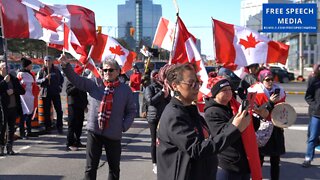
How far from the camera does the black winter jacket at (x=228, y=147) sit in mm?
3930

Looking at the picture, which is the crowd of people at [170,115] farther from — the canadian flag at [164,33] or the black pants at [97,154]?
the canadian flag at [164,33]

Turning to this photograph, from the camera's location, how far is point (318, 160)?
7.86 m

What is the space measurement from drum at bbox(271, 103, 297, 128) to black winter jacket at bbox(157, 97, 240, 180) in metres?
2.58

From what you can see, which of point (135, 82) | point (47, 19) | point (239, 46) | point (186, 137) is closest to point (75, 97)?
point (47, 19)

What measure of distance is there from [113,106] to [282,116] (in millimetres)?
2083

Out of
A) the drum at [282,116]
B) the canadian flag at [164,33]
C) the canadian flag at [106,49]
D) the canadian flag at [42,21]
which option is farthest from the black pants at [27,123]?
the drum at [282,116]

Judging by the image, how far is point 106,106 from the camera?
5176 millimetres

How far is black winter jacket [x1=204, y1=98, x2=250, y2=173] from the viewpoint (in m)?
3.93

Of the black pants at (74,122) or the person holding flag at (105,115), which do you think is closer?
the person holding flag at (105,115)

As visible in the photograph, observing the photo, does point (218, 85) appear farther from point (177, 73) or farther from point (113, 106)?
point (113, 106)

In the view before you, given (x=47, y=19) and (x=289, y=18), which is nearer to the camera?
(x=47, y=19)

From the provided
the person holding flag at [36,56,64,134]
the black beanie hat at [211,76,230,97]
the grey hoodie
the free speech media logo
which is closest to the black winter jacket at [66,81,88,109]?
the person holding flag at [36,56,64,134]

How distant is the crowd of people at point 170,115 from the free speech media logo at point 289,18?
17793 mm

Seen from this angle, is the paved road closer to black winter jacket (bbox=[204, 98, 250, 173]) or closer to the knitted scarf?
the knitted scarf
